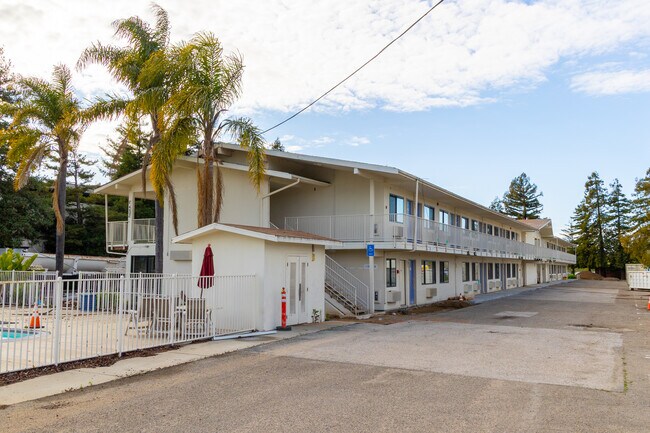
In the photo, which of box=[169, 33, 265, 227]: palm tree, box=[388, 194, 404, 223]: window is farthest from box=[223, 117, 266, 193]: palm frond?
box=[388, 194, 404, 223]: window

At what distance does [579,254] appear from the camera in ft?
270

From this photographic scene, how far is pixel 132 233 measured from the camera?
24219 mm

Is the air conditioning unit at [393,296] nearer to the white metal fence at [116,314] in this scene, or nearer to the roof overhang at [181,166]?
the roof overhang at [181,166]

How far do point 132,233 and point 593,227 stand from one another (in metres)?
73.9

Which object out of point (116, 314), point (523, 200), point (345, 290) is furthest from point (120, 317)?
point (523, 200)

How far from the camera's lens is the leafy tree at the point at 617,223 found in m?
77.0

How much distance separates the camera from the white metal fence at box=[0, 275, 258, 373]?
9012 mm

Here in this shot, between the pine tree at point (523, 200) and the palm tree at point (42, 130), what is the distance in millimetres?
83893

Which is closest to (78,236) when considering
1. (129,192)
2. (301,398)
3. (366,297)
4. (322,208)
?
(129,192)

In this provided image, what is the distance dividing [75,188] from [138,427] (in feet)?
141

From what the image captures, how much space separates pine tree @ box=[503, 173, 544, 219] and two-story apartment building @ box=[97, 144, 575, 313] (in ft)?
238

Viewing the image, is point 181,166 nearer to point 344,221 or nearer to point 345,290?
point 344,221

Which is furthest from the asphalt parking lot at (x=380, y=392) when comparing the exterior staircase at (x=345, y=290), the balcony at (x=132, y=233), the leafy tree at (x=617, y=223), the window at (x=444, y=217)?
the leafy tree at (x=617, y=223)

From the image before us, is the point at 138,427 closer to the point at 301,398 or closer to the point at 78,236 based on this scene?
the point at 301,398
